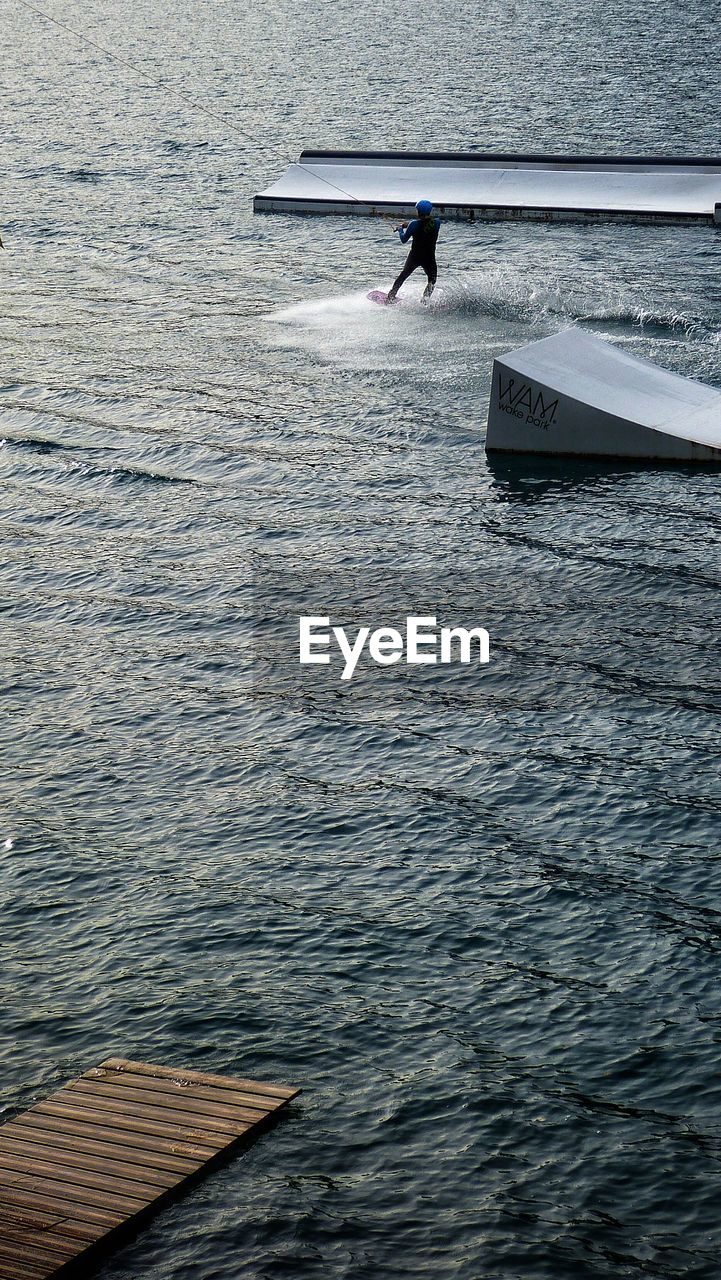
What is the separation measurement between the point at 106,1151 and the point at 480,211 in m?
34.1

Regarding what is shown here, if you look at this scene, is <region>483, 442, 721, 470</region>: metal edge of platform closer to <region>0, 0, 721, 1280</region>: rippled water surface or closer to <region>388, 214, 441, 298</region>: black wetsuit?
<region>0, 0, 721, 1280</region>: rippled water surface

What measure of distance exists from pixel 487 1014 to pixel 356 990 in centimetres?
114

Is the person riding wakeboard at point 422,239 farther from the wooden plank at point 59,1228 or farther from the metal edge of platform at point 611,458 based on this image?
the wooden plank at point 59,1228

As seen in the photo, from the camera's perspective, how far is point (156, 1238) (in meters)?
9.61

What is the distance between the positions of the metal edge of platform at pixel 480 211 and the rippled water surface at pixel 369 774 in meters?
5.13

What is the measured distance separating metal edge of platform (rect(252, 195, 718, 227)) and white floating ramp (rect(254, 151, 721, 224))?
3cm

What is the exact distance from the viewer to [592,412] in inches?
901

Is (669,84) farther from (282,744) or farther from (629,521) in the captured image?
(282,744)

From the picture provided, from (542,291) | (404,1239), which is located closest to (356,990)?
(404,1239)

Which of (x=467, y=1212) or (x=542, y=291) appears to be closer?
(x=467, y=1212)

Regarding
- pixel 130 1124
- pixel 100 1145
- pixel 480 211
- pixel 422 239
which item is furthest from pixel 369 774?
pixel 480 211

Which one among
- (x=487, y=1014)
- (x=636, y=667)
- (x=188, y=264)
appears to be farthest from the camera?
(x=188, y=264)

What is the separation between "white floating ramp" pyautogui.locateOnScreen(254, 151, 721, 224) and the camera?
39.8 m

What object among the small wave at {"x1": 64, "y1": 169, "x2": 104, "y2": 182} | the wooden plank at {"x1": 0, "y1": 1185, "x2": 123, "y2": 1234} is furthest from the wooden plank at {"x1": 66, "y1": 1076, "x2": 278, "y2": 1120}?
the small wave at {"x1": 64, "y1": 169, "x2": 104, "y2": 182}
